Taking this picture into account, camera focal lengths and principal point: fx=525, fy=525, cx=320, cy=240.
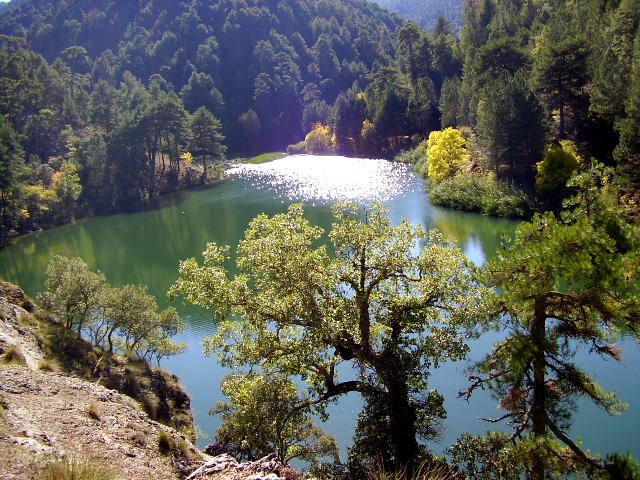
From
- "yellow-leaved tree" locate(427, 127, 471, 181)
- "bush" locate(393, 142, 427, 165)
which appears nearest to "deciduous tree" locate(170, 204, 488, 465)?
"yellow-leaved tree" locate(427, 127, 471, 181)

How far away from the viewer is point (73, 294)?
24.6 meters

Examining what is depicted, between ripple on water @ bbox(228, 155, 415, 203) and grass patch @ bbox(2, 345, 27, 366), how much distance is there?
38.8m

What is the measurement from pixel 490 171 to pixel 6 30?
210251 mm

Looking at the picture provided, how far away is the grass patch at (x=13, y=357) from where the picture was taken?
1677 cm

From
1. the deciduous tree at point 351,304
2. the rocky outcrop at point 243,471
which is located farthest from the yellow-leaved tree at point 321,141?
the rocky outcrop at point 243,471

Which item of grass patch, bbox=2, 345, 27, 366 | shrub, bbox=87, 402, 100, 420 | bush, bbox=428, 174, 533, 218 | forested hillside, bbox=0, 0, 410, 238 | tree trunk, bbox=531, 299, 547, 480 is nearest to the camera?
tree trunk, bbox=531, 299, 547, 480

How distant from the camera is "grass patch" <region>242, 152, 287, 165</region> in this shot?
124762mm

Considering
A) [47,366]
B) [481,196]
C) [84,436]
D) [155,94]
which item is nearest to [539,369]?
[84,436]

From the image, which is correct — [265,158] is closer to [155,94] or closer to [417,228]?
[155,94]

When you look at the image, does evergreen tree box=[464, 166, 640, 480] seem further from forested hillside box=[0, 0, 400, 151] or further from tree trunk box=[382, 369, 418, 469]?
forested hillside box=[0, 0, 400, 151]

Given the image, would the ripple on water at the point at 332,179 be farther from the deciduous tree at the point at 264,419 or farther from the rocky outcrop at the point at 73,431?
the rocky outcrop at the point at 73,431

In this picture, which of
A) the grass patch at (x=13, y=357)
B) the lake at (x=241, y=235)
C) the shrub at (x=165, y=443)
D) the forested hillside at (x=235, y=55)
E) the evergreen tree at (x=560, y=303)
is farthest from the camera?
the forested hillside at (x=235, y=55)

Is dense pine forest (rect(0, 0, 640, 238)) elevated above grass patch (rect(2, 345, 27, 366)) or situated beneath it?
elevated above

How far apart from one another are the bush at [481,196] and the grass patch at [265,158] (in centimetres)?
7071
